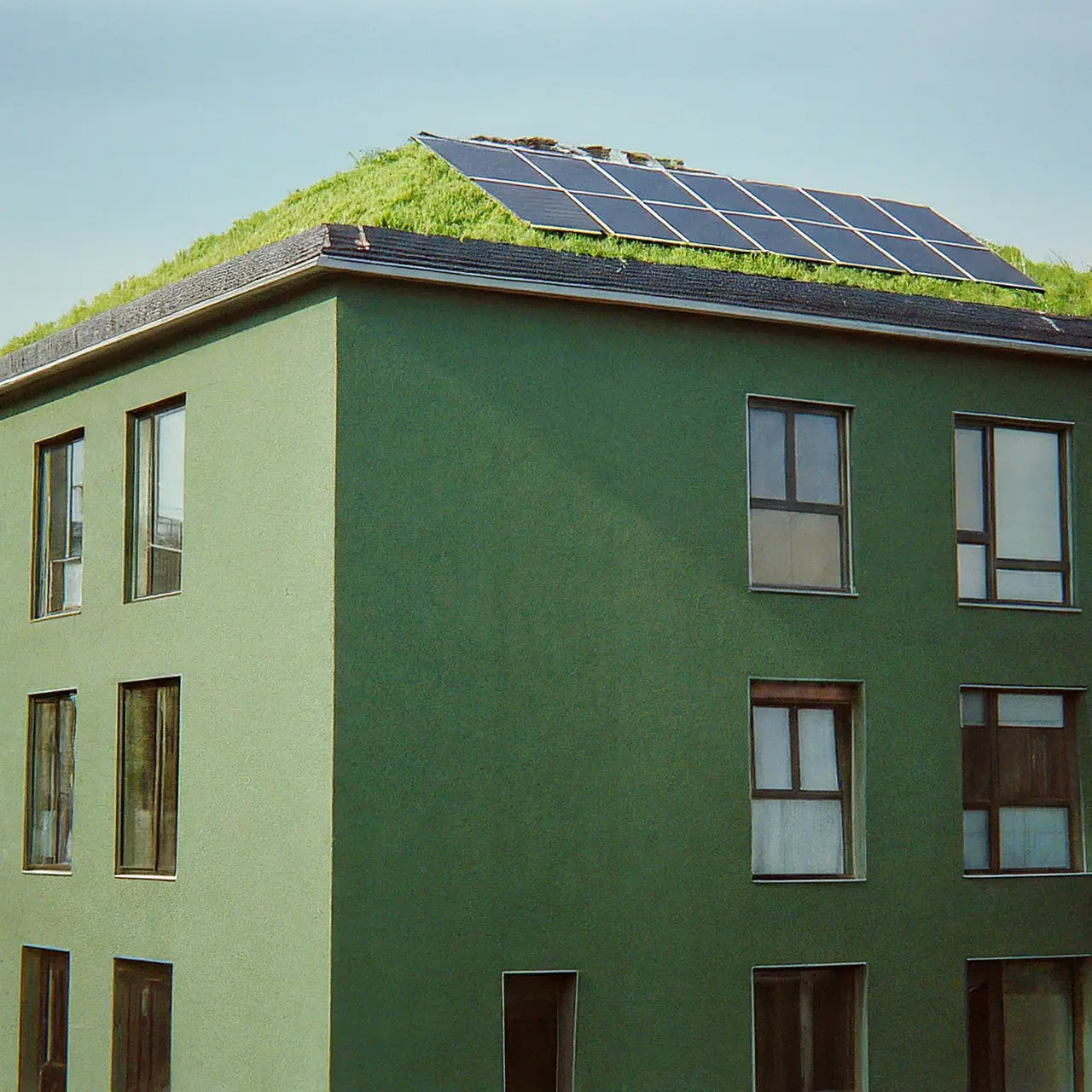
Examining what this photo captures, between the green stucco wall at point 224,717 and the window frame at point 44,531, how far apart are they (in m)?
0.43

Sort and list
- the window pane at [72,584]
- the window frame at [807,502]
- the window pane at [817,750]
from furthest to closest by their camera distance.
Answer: the window pane at [72,584] < the window pane at [817,750] < the window frame at [807,502]

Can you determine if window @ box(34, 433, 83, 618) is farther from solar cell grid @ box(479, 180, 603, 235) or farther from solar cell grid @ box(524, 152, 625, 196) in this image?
solar cell grid @ box(524, 152, 625, 196)

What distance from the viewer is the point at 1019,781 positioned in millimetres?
19047

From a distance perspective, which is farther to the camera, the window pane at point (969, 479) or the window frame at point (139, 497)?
the window pane at point (969, 479)

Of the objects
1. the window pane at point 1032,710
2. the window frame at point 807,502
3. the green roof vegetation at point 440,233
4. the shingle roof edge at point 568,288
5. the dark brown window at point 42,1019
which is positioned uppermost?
the green roof vegetation at point 440,233

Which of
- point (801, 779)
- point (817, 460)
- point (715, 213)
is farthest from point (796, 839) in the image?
point (715, 213)

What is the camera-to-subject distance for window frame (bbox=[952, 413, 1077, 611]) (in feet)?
62.6

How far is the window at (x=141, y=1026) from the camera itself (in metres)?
17.9

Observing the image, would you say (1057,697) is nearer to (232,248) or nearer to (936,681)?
(936,681)

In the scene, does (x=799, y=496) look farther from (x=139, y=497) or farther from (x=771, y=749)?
(x=139, y=497)

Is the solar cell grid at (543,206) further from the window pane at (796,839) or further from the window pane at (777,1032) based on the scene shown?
the window pane at (777,1032)

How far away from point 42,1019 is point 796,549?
10.2 meters

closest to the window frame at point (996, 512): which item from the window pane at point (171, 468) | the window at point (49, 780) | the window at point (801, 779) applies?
the window at point (801, 779)

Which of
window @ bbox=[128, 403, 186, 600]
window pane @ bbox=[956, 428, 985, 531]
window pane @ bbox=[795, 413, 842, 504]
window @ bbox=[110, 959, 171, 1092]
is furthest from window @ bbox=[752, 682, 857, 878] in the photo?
window @ bbox=[128, 403, 186, 600]
